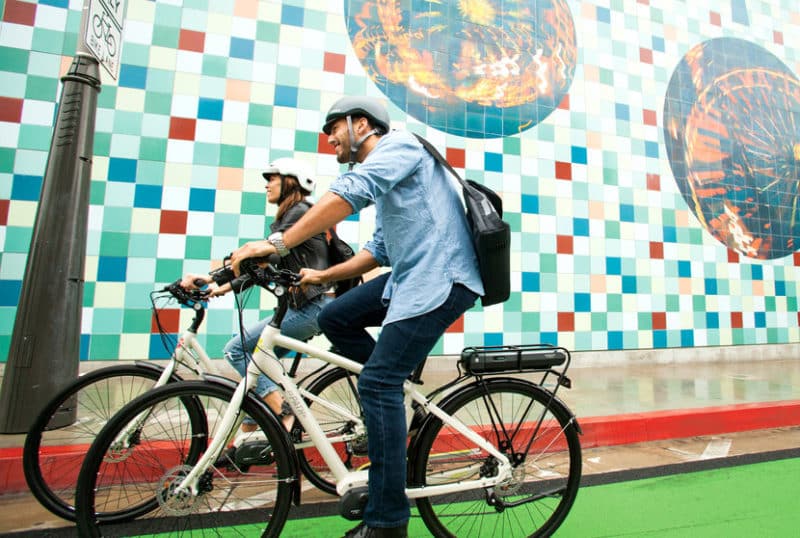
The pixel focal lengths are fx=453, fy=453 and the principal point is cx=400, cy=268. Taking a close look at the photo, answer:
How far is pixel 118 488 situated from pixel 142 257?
2.88 meters

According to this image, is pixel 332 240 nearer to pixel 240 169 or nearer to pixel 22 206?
pixel 240 169

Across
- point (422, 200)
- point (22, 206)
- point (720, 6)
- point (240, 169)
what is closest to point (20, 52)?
point (22, 206)

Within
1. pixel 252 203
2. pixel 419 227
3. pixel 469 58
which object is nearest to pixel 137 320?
pixel 252 203

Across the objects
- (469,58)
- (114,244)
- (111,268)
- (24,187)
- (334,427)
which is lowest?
(334,427)

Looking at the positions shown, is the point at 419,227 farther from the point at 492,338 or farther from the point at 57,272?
the point at 492,338

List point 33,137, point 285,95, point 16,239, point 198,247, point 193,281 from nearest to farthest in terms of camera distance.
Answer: point 193,281 → point 16,239 → point 33,137 → point 198,247 → point 285,95

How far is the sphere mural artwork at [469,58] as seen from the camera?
5125 mm

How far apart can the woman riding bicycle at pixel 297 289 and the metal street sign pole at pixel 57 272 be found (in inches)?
50.1

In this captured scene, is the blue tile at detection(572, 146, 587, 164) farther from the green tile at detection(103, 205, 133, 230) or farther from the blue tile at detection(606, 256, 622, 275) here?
the green tile at detection(103, 205, 133, 230)

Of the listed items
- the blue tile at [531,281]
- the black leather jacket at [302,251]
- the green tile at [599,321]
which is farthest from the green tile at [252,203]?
the green tile at [599,321]

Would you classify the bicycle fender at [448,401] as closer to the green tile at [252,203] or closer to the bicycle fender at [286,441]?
the bicycle fender at [286,441]

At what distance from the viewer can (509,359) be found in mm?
1785

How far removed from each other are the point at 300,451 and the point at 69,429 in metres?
1.15

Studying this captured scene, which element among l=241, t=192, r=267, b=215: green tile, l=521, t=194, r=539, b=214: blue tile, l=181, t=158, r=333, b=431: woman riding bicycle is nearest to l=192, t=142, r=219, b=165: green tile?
l=241, t=192, r=267, b=215: green tile
